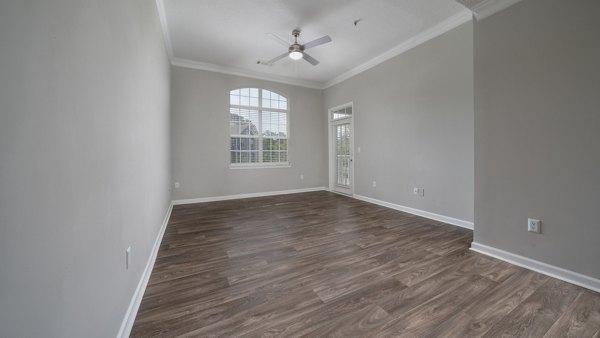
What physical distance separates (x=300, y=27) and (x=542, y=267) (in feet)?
12.7

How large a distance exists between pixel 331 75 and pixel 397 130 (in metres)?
2.29

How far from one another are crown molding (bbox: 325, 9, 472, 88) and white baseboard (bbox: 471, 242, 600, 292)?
2921 mm

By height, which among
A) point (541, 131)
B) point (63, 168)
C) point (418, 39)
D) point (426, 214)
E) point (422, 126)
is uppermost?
point (418, 39)

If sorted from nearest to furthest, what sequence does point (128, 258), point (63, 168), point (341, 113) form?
point (63, 168) → point (128, 258) → point (341, 113)

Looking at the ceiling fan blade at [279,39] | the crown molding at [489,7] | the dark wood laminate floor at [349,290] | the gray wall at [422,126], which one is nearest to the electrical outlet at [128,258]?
the dark wood laminate floor at [349,290]

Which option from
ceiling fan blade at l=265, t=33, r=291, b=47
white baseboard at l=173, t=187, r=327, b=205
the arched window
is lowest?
white baseboard at l=173, t=187, r=327, b=205

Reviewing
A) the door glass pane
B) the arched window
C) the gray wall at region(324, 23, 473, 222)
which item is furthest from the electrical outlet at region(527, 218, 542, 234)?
the arched window

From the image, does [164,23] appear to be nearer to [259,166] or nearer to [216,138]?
[216,138]

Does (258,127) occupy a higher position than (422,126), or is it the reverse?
(258,127)

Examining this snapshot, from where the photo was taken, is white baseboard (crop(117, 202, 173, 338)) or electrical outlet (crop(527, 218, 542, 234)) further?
electrical outlet (crop(527, 218, 542, 234))

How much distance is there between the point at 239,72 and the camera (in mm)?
5000

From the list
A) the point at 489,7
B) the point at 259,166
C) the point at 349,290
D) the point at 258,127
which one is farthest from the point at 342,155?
the point at 349,290

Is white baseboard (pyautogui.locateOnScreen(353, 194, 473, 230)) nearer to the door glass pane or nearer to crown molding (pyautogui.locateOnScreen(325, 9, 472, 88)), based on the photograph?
the door glass pane

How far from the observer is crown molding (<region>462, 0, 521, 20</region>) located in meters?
2.10
